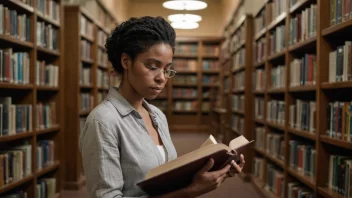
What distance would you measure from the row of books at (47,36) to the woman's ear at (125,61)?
2713mm

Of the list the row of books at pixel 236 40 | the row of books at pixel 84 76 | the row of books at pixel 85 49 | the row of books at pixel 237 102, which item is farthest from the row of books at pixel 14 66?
the row of books at pixel 236 40

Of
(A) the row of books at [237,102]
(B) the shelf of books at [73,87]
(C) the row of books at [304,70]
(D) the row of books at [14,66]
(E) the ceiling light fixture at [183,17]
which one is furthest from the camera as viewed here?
(E) the ceiling light fixture at [183,17]

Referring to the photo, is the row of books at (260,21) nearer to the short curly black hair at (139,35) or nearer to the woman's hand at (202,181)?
the short curly black hair at (139,35)

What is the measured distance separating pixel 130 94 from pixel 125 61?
121 millimetres

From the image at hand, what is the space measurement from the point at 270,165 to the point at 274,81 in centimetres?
97

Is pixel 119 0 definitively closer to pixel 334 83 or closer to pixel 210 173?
pixel 334 83

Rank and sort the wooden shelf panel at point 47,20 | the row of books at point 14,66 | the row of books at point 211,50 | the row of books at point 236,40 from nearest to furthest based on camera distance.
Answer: the row of books at point 14,66
the wooden shelf panel at point 47,20
the row of books at point 236,40
the row of books at point 211,50

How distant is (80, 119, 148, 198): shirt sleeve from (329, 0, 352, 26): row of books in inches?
74.1

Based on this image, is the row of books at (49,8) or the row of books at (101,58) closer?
the row of books at (49,8)

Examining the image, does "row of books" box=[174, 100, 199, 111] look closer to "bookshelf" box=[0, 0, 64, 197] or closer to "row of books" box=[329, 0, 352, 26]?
"bookshelf" box=[0, 0, 64, 197]

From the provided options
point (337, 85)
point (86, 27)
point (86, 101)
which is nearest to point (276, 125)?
point (337, 85)

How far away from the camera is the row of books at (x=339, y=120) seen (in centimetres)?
252

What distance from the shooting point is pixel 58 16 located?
4.40m

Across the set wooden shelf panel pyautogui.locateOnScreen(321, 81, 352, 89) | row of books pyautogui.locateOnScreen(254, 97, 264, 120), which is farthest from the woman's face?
row of books pyautogui.locateOnScreen(254, 97, 264, 120)
